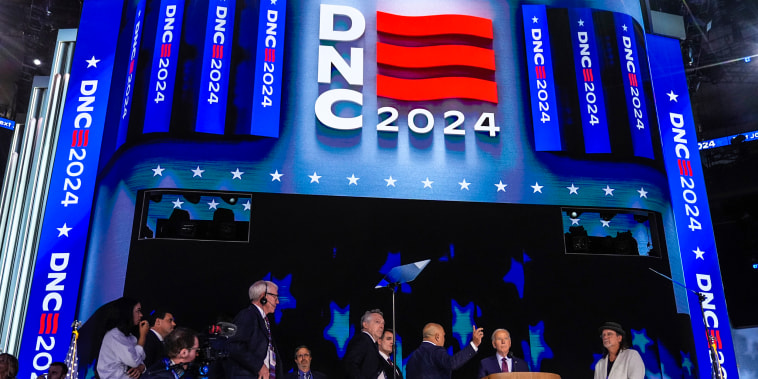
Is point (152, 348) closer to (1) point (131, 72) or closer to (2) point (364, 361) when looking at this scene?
(2) point (364, 361)

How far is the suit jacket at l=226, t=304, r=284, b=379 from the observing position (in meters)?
6.18

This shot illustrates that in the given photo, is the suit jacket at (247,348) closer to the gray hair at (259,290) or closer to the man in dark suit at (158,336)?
the gray hair at (259,290)

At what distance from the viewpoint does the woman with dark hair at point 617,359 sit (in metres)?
6.80

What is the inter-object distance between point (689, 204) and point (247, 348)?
7171 mm

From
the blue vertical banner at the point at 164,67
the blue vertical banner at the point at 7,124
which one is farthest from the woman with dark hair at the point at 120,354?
the blue vertical banner at the point at 7,124

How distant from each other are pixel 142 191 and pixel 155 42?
2.11 m

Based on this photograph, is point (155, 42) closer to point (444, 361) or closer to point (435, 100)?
point (435, 100)

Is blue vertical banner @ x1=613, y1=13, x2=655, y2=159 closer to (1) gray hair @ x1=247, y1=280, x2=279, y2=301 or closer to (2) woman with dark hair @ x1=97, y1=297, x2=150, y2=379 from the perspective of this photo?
(1) gray hair @ x1=247, y1=280, x2=279, y2=301

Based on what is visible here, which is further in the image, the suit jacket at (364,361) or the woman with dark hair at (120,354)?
the suit jacket at (364,361)

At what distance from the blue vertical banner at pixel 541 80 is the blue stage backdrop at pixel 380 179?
25mm

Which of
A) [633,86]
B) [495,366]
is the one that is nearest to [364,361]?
[495,366]

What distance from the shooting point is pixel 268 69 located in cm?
980

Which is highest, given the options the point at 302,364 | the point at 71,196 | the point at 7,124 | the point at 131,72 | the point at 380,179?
the point at 7,124

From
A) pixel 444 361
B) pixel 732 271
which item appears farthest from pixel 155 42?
pixel 732 271
